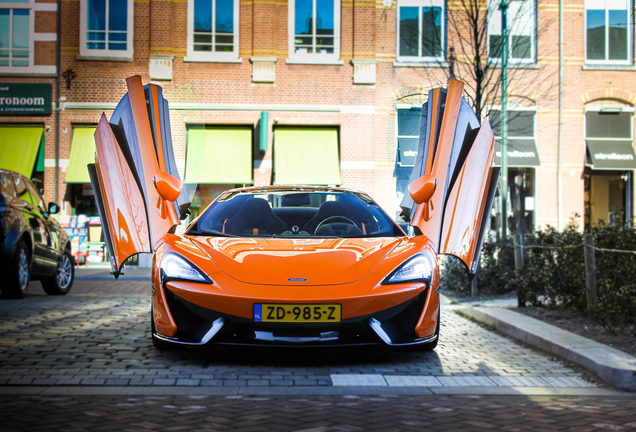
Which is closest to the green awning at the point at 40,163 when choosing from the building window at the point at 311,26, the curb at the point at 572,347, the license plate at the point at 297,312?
the building window at the point at 311,26

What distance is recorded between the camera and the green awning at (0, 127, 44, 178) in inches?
711

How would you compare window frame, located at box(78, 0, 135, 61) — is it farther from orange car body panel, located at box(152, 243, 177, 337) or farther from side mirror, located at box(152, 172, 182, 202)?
orange car body panel, located at box(152, 243, 177, 337)

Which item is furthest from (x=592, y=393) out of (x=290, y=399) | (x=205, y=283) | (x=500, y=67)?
(x=500, y=67)

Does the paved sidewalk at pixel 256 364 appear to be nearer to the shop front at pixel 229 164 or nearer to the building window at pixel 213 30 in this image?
the building window at pixel 213 30

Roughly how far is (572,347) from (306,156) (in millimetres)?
14731

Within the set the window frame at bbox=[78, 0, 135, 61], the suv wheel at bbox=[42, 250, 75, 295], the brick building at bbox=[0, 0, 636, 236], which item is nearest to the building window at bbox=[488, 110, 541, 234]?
the brick building at bbox=[0, 0, 636, 236]

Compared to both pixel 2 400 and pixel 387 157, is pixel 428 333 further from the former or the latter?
pixel 2 400

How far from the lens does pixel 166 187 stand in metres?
5.18

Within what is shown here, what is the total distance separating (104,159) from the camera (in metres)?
5.02

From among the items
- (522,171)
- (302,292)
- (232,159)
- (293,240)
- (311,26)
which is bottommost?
(302,292)

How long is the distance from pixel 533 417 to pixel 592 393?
1012 mm

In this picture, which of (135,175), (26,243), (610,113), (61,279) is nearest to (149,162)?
(135,175)

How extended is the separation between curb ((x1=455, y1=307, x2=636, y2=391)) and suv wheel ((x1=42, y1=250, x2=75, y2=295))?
21.7 feet

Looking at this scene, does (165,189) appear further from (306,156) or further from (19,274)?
(306,156)
